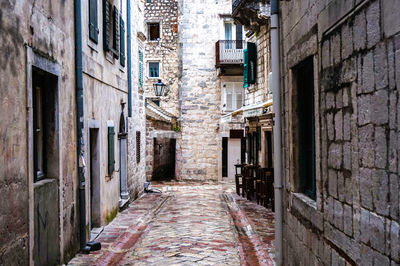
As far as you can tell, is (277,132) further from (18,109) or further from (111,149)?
(111,149)

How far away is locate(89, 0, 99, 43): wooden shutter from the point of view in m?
9.36

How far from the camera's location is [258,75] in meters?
16.4

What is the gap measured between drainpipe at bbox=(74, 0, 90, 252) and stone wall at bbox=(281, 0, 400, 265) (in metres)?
3.82

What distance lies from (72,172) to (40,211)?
5.88 feet

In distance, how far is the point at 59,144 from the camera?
701 cm

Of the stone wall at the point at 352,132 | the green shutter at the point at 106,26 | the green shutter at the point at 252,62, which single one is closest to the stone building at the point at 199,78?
the green shutter at the point at 252,62

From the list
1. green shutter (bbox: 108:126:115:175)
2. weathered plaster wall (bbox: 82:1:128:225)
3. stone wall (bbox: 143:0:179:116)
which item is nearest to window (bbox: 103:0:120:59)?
weathered plaster wall (bbox: 82:1:128:225)

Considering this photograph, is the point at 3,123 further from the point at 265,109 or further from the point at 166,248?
the point at 265,109

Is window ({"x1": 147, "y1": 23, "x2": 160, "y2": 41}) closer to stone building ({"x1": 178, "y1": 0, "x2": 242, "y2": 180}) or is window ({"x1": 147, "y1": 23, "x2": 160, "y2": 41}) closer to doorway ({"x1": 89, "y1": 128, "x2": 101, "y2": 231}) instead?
stone building ({"x1": 178, "y1": 0, "x2": 242, "y2": 180})

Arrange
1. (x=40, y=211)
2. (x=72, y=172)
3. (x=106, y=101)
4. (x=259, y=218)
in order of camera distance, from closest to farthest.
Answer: (x=40, y=211) < (x=72, y=172) < (x=106, y=101) < (x=259, y=218)

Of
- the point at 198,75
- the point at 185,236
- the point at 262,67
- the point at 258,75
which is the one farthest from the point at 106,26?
the point at 198,75

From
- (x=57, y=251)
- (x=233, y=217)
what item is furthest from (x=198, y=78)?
(x=57, y=251)

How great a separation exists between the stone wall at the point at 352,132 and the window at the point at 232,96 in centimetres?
1896

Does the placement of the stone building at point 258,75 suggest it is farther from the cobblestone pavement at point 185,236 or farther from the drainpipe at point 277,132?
the drainpipe at point 277,132
